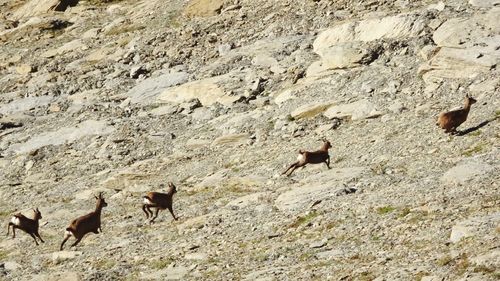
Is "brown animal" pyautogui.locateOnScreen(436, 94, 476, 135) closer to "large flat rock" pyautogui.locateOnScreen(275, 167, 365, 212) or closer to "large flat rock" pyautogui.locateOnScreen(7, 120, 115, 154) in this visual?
"large flat rock" pyautogui.locateOnScreen(275, 167, 365, 212)

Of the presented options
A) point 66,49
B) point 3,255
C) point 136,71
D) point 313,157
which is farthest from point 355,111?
point 66,49

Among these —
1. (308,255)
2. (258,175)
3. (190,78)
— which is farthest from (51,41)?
(308,255)

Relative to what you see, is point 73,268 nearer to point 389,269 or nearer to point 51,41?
point 389,269

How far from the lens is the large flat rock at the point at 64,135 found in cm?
3669

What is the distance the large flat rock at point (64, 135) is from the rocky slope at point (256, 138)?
0.11 m

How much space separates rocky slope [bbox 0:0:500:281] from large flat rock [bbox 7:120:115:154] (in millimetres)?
109

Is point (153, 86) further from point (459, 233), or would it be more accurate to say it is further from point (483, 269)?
point (483, 269)

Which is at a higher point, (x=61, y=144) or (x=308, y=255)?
(x=308, y=255)

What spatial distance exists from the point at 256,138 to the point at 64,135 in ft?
34.1

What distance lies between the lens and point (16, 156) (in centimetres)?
3647

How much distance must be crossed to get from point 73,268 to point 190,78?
19759 mm

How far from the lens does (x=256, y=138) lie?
3162 cm

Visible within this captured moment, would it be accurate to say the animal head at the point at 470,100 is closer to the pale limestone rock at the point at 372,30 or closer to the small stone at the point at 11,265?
the pale limestone rock at the point at 372,30

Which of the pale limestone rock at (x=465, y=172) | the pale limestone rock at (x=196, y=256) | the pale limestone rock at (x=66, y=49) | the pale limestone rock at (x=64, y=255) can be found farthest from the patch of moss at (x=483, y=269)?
the pale limestone rock at (x=66, y=49)
